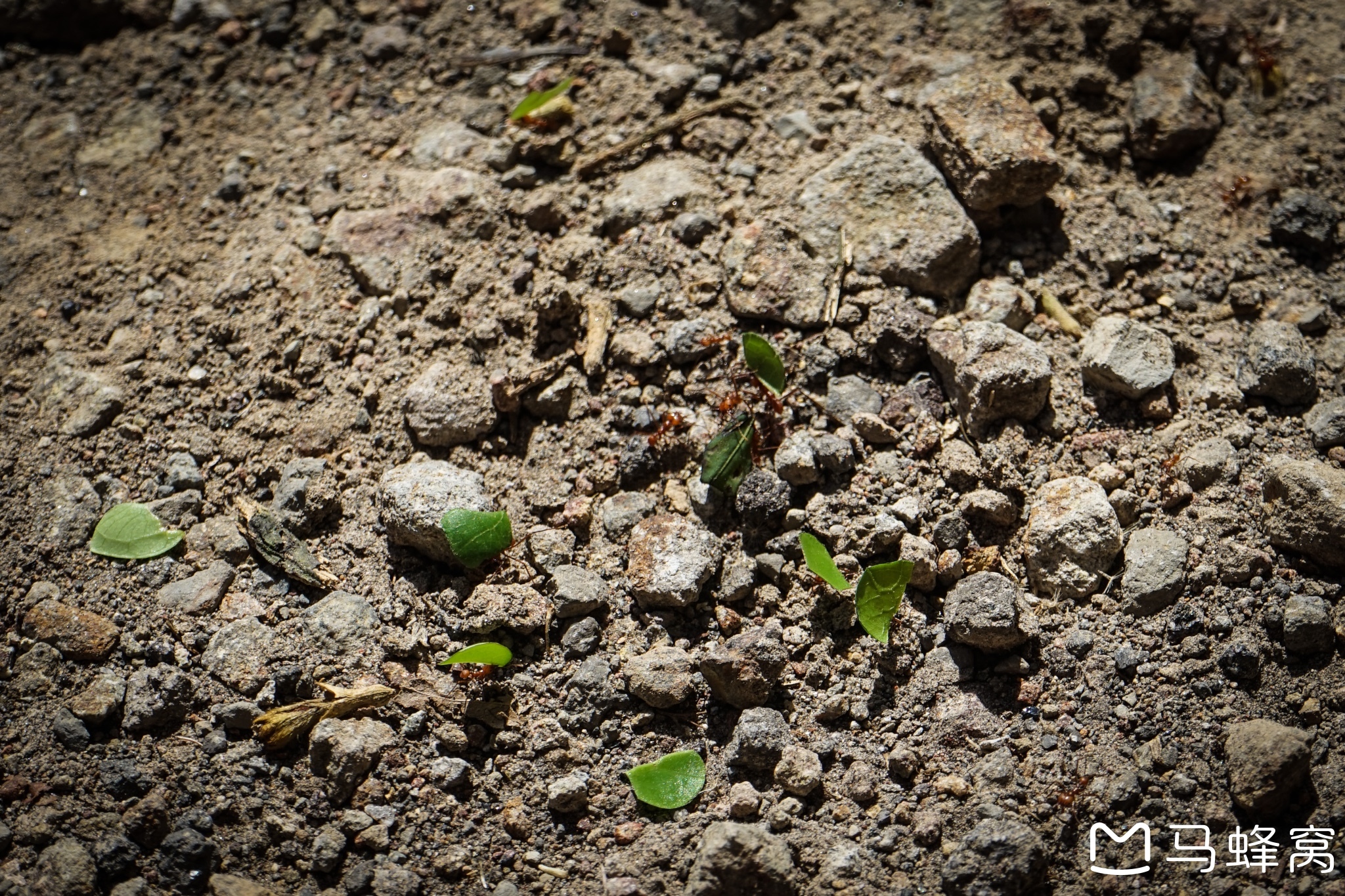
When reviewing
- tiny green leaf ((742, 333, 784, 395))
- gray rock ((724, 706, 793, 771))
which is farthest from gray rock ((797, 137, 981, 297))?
gray rock ((724, 706, 793, 771))

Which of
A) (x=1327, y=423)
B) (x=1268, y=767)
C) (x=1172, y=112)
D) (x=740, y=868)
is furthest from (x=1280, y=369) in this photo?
(x=740, y=868)

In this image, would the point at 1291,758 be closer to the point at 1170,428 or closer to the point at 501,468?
the point at 1170,428

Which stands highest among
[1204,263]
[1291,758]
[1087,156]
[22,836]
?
[1087,156]

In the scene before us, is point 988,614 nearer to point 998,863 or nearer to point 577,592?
point 998,863

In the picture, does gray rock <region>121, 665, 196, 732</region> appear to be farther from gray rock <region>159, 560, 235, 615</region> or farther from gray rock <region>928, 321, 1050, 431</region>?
gray rock <region>928, 321, 1050, 431</region>

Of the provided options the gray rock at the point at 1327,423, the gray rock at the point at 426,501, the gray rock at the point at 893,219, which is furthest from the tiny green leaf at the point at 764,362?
the gray rock at the point at 1327,423

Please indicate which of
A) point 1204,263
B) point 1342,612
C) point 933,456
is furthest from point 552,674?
point 1204,263
